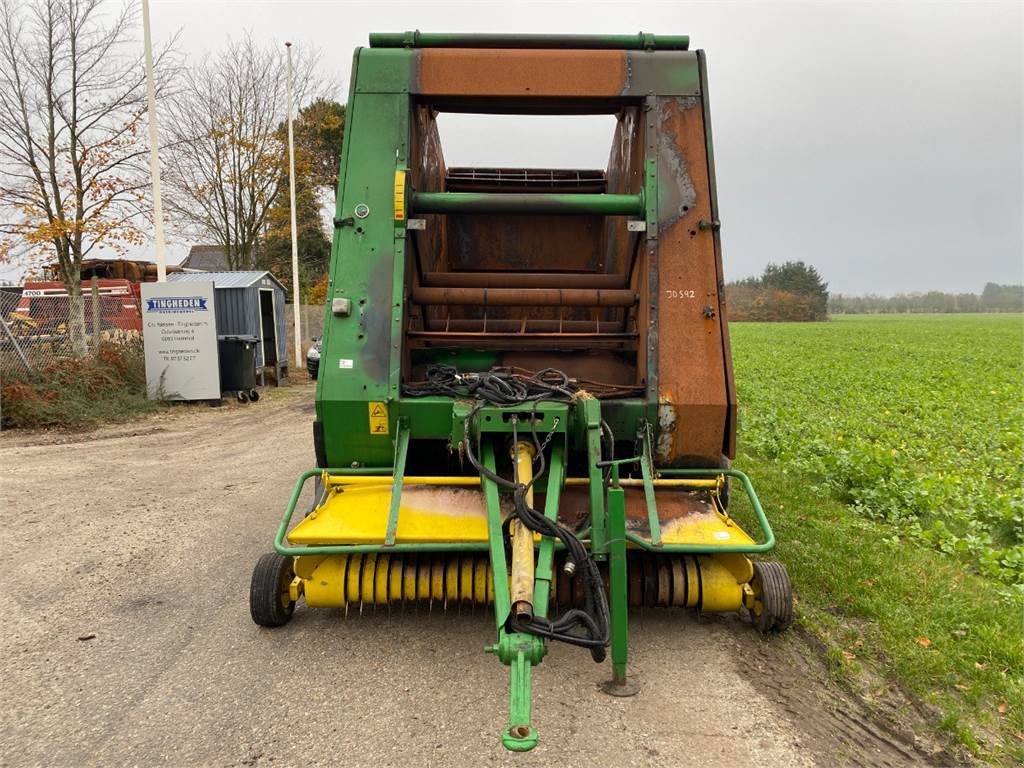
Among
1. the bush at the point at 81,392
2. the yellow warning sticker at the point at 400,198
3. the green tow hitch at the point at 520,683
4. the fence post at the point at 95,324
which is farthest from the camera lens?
the fence post at the point at 95,324

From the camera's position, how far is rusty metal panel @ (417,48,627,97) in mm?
4305

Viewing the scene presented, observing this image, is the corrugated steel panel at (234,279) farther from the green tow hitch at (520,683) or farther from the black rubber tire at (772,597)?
the green tow hitch at (520,683)

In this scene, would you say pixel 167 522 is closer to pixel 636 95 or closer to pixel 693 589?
pixel 693 589

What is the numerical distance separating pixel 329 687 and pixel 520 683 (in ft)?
4.11

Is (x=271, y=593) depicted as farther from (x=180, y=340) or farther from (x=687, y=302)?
(x=180, y=340)

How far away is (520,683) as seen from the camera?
2359 millimetres

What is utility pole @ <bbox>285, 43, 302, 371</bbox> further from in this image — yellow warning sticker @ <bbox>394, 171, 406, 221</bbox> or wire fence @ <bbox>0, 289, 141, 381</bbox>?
yellow warning sticker @ <bbox>394, 171, 406, 221</bbox>

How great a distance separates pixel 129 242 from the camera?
52.9 feet

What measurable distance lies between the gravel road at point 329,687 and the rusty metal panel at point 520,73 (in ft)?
9.91

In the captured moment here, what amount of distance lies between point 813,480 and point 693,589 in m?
4.20

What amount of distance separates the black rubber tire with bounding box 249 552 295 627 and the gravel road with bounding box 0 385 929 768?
4.1 inches

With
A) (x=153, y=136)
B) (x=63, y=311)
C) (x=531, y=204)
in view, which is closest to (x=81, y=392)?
(x=63, y=311)

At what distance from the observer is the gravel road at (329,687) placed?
275 centimetres

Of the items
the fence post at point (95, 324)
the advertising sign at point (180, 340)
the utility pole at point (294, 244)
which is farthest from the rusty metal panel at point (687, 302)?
the utility pole at point (294, 244)
